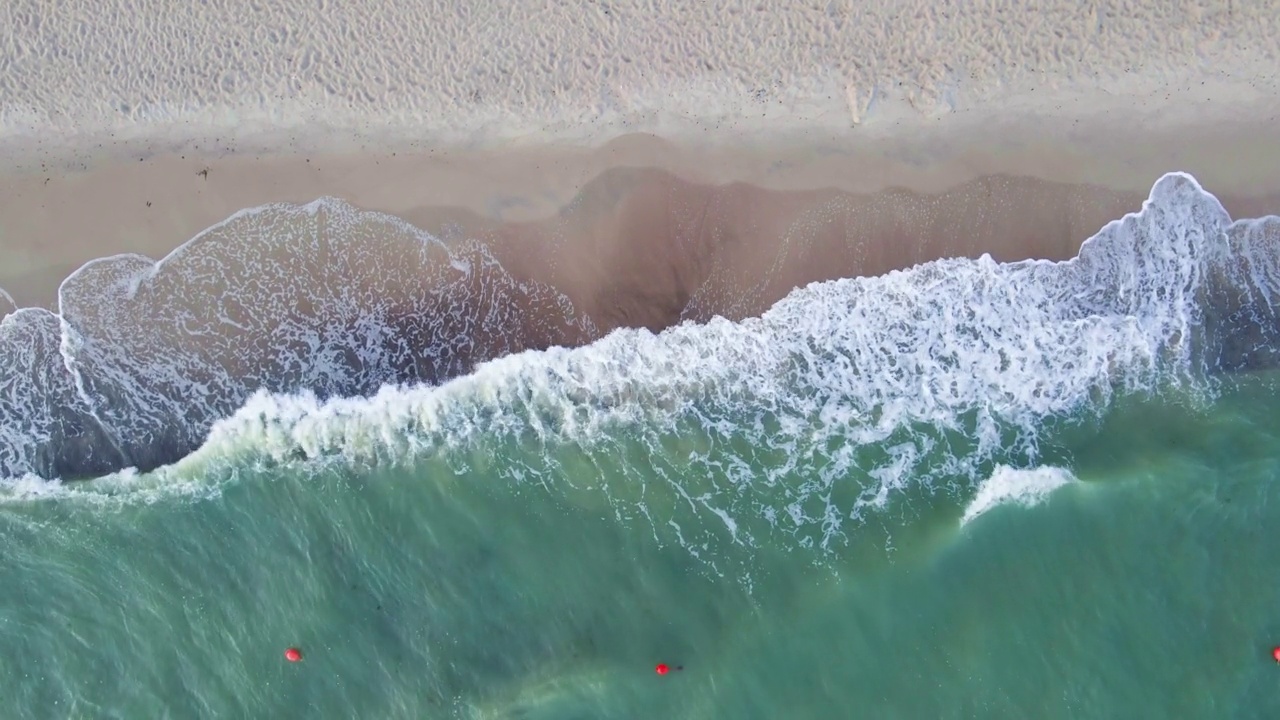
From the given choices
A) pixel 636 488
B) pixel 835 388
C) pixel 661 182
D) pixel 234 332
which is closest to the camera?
pixel 636 488

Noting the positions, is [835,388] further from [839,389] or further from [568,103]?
[568,103]

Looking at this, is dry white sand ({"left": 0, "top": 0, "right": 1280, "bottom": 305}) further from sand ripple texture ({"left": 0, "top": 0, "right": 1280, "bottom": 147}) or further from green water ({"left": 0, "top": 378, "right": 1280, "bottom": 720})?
green water ({"left": 0, "top": 378, "right": 1280, "bottom": 720})

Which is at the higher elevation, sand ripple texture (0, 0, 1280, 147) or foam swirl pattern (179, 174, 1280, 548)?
sand ripple texture (0, 0, 1280, 147)

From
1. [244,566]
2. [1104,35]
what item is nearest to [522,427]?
[244,566]

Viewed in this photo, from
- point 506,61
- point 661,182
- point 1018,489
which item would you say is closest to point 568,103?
point 506,61

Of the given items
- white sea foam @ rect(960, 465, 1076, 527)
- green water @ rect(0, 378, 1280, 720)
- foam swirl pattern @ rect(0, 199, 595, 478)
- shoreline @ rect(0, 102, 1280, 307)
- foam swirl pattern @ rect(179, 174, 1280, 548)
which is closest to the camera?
green water @ rect(0, 378, 1280, 720)

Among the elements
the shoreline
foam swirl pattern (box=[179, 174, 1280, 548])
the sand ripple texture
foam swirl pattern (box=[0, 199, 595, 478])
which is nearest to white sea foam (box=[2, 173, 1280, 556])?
foam swirl pattern (box=[179, 174, 1280, 548])

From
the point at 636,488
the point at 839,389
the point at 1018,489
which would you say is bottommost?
the point at 1018,489
